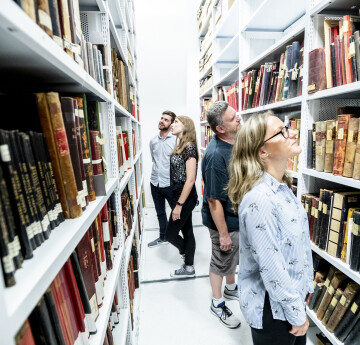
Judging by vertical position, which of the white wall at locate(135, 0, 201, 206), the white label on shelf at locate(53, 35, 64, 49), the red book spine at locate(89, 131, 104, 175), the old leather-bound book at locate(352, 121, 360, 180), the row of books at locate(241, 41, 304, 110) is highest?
the white wall at locate(135, 0, 201, 206)

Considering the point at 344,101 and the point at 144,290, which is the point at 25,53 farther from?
the point at 144,290

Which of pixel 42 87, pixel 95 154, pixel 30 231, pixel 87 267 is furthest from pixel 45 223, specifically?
pixel 42 87

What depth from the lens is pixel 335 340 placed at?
1257mm

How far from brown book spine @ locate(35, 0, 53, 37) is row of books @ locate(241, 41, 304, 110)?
4.69 feet

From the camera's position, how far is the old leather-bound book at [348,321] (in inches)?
46.1

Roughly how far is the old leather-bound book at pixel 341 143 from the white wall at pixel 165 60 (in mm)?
3337

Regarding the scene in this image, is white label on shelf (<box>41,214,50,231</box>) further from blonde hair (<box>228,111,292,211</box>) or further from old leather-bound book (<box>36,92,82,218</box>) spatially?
blonde hair (<box>228,111,292,211</box>)

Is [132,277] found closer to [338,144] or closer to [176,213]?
[176,213]

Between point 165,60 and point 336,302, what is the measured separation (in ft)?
13.8

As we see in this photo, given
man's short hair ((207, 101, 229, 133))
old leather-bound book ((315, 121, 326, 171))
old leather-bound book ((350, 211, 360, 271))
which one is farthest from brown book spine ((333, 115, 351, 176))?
man's short hair ((207, 101, 229, 133))

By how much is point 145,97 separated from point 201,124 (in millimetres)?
1119

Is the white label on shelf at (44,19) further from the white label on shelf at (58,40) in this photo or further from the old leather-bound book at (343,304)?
the old leather-bound book at (343,304)

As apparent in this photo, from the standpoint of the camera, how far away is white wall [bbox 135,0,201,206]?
13.6ft

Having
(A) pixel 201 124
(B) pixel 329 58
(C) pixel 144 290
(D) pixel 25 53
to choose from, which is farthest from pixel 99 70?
(A) pixel 201 124
